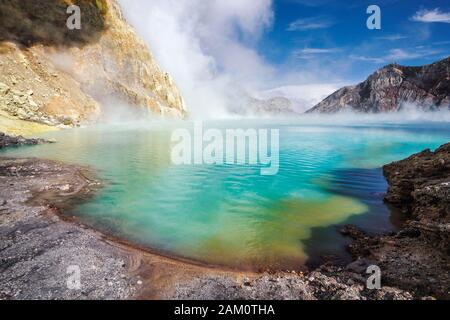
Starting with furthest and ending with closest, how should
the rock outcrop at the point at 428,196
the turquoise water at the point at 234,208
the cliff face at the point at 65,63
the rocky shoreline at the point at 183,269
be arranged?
1. the cliff face at the point at 65,63
2. the turquoise water at the point at 234,208
3. the rock outcrop at the point at 428,196
4. the rocky shoreline at the point at 183,269

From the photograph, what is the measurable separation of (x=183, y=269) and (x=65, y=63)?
66906mm

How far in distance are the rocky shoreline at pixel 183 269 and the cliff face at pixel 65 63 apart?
94.0 feet

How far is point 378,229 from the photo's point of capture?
11.5 meters

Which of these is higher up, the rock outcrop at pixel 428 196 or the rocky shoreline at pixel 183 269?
the rock outcrop at pixel 428 196

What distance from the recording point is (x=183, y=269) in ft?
25.7

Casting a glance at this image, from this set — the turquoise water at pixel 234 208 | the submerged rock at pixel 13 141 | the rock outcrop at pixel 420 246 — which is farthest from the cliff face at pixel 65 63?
the rock outcrop at pixel 420 246

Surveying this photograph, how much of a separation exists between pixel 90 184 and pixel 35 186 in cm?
244

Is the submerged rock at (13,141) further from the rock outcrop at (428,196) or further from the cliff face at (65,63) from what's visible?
the rock outcrop at (428,196)

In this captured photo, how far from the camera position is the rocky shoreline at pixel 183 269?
6602mm

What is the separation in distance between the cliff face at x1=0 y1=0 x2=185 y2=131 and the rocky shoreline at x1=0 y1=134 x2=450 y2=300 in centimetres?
2865

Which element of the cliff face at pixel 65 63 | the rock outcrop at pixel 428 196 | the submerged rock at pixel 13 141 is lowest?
the rock outcrop at pixel 428 196

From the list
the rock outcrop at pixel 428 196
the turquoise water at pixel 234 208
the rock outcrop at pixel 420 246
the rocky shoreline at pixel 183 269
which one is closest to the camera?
the rocky shoreline at pixel 183 269

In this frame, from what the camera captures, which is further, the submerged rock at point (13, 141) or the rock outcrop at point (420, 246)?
the submerged rock at point (13, 141)
